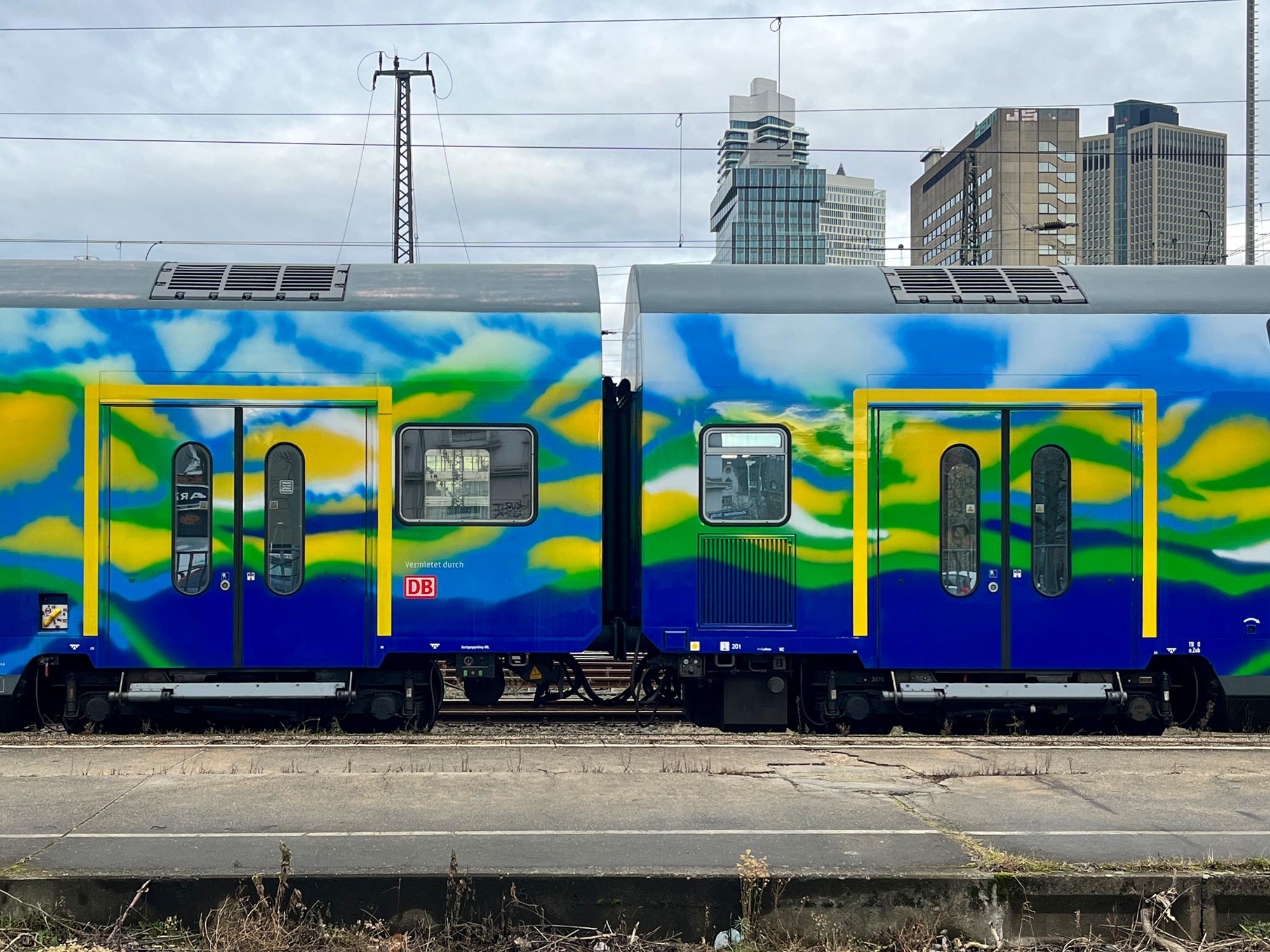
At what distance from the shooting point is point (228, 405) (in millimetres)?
9492

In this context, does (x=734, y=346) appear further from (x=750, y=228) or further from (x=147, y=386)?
(x=750, y=228)

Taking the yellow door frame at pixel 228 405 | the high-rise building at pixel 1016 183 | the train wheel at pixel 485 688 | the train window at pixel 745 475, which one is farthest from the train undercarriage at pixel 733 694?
the high-rise building at pixel 1016 183

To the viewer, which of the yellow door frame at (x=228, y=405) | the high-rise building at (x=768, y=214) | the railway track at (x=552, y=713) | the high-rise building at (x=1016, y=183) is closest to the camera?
the yellow door frame at (x=228, y=405)

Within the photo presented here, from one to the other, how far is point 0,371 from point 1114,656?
901cm

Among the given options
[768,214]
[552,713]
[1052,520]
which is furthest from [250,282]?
[768,214]

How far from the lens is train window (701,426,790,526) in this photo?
954 cm

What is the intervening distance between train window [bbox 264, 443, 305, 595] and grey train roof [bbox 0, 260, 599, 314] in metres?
1.21

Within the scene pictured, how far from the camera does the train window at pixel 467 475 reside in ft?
31.1

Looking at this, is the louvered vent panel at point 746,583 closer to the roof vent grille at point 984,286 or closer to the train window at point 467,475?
the train window at point 467,475

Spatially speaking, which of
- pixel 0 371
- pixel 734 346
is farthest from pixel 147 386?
pixel 734 346

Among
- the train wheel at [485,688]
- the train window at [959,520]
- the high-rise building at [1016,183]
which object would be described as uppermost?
the high-rise building at [1016,183]

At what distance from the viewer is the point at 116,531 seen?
31.0 feet

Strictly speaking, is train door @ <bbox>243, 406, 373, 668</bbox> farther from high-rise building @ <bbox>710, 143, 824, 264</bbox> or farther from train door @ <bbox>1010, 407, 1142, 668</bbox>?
high-rise building @ <bbox>710, 143, 824, 264</bbox>

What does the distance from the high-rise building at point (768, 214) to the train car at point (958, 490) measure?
577ft
